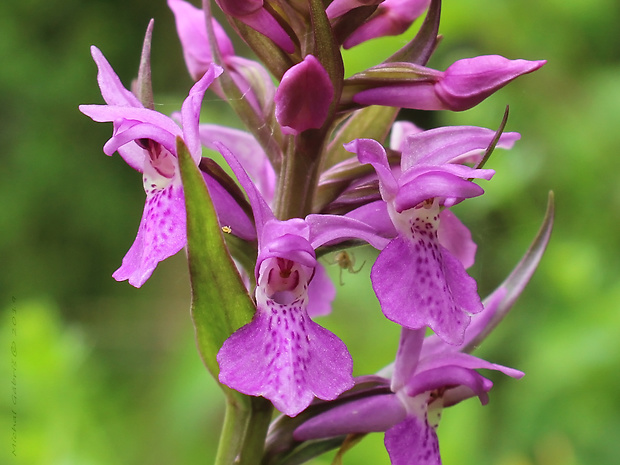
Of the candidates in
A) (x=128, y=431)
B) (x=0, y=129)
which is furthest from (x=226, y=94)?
(x=0, y=129)

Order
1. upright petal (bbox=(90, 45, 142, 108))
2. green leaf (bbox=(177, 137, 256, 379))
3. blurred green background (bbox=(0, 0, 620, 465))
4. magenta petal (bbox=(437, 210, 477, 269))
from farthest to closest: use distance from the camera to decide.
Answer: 1. blurred green background (bbox=(0, 0, 620, 465))
2. magenta petal (bbox=(437, 210, 477, 269))
3. upright petal (bbox=(90, 45, 142, 108))
4. green leaf (bbox=(177, 137, 256, 379))

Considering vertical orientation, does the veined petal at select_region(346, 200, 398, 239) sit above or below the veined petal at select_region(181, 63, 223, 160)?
below

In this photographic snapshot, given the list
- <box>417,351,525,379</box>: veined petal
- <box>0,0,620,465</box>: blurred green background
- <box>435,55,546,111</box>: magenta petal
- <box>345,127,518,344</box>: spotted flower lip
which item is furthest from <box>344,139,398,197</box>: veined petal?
<box>0,0,620,465</box>: blurred green background

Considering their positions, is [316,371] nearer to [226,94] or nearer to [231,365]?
[231,365]

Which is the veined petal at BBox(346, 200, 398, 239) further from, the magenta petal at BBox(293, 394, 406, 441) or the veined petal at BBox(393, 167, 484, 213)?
the magenta petal at BBox(293, 394, 406, 441)

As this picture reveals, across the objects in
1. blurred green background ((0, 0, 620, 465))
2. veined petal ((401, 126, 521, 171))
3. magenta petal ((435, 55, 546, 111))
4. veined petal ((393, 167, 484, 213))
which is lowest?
blurred green background ((0, 0, 620, 465))

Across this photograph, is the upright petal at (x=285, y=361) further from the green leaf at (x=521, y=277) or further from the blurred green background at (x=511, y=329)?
the blurred green background at (x=511, y=329)
